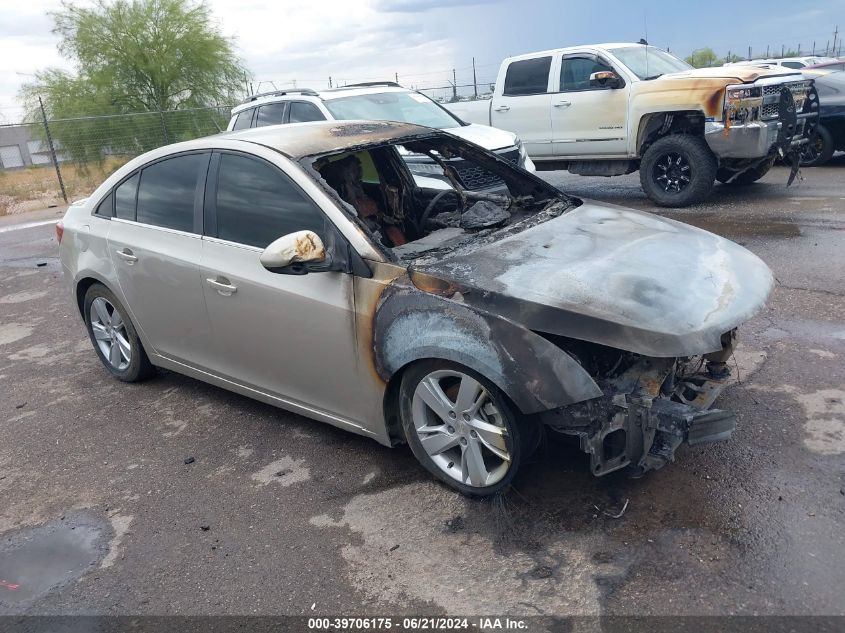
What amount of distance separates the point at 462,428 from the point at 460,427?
0.4 inches

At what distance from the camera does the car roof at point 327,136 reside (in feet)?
13.4

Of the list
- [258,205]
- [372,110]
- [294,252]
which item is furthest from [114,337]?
[372,110]

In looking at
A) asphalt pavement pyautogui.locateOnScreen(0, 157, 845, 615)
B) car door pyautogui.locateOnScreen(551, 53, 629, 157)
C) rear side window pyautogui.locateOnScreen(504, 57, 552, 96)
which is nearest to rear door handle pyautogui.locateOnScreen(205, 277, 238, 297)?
asphalt pavement pyautogui.locateOnScreen(0, 157, 845, 615)

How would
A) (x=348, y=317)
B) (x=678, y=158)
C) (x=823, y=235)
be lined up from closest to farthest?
1. (x=348, y=317)
2. (x=823, y=235)
3. (x=678, y=158)

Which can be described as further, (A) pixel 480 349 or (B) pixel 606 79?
(B) pixel 606 79

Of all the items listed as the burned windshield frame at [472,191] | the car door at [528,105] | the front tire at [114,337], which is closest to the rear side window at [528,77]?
the car door at [528,105]

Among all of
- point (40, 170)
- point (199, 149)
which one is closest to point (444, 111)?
point (199, 149)

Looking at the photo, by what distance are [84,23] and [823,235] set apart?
26976 mm

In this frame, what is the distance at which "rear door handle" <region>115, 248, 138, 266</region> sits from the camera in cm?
464

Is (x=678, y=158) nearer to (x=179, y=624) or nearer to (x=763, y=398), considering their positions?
(x=763, y=398)

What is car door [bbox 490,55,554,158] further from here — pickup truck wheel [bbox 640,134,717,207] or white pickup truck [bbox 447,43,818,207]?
pickup truck wheel [bbox 640,134,717,207]

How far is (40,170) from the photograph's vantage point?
22.5 m

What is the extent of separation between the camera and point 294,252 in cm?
342

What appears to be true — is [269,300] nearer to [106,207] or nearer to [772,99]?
[106,207]
